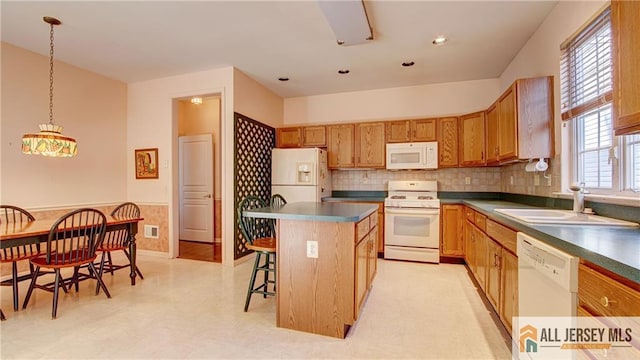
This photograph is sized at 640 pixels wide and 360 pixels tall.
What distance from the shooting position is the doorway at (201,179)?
505cm

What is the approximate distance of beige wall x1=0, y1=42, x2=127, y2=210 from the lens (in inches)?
120

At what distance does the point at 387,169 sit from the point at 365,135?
2.09ft

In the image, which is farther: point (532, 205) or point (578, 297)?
point (532, 205)

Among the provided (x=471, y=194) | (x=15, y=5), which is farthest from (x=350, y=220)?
(x=15, y=5)

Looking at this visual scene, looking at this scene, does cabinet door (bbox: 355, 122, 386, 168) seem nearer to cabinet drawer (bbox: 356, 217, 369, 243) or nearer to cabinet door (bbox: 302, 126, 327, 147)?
cabinet door (bbox: 302, 126, 327, 147)

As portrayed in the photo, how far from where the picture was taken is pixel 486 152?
3.57m

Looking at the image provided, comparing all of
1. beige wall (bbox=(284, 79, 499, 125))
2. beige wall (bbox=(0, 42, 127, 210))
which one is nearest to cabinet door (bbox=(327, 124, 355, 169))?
beige wall (bbox=(284, 79, 499, 125))

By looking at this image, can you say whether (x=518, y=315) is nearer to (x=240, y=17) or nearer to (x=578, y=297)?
(x=578, y=297)

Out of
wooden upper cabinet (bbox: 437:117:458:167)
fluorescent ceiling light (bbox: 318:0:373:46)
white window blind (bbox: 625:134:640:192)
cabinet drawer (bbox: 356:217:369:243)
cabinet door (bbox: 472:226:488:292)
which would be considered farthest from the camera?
wooden upper cabinet (bbox: 437:117:458:167)

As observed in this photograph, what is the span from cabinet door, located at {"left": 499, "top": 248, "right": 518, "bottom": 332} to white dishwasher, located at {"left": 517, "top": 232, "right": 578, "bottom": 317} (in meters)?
0.10

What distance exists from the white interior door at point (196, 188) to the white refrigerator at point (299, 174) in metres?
1.52

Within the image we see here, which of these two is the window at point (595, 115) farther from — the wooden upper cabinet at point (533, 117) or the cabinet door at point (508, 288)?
the cabinet door at point (508, 288)

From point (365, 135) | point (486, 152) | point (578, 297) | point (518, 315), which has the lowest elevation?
point (518, 315)

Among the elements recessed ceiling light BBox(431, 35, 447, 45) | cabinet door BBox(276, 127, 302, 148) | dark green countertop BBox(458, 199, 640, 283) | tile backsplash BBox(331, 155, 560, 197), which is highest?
recessed ceiling light BBox(431, 35, 447, 45)
